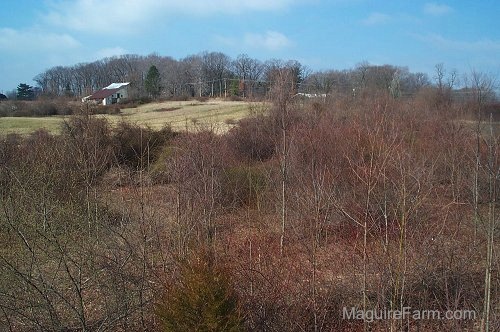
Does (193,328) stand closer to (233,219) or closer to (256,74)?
(233,219)

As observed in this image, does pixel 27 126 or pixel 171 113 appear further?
pixel 171 113

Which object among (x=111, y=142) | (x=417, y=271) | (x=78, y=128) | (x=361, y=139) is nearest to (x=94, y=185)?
(x=417, y=271)

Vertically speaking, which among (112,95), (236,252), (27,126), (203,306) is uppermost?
(112,95)

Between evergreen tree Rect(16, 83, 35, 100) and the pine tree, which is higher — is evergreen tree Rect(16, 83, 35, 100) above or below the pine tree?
above

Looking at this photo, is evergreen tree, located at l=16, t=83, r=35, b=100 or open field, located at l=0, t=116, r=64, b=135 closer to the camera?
open field, located at l=0, t=116, r=64, b=135

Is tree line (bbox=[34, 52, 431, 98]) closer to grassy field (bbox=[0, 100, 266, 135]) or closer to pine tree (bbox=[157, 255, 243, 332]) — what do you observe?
grassy field (bbox=[0, 100, 266, 135])

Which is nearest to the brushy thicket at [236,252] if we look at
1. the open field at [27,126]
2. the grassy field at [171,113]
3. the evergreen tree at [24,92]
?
the open field at [27,126]

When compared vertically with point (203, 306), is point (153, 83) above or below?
above

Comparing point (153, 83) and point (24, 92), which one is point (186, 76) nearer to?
point (153, 83)

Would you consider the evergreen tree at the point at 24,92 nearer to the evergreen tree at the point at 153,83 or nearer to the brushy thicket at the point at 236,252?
the evergreen tree at the point at 153,83

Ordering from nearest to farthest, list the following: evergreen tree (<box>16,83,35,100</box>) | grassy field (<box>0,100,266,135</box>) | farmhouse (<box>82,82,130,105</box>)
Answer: grassy field (<box>0,100,266,135</box>)
farmhouse (<box>82,82,130,105</box>)
evergreen tree (<box>16,83,35,100</box>)

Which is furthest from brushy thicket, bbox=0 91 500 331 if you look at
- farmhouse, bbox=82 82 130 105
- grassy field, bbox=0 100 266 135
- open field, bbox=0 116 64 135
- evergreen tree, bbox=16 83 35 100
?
evergreen tree, bbox=16 83 35 100

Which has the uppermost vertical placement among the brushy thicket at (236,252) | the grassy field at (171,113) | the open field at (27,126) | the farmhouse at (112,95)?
the farmhouse at (112,95)

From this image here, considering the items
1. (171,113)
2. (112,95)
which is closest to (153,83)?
Result: (112,95)
